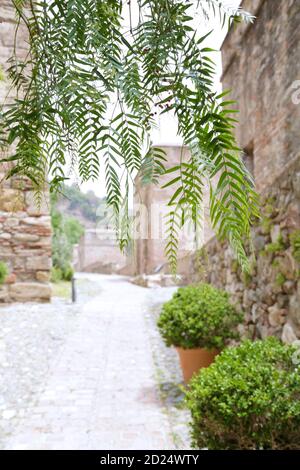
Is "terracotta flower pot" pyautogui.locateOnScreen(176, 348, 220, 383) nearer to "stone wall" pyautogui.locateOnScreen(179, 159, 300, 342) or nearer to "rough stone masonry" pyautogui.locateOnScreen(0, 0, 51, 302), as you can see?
"stone wall" pyautogui.locateOnScreen(179, 159, 300, 342)

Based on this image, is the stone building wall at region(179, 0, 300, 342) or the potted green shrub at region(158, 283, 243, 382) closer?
the stone building wall at region(179, 0, 300, 342)

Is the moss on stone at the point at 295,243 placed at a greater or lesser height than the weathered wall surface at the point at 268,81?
lesser

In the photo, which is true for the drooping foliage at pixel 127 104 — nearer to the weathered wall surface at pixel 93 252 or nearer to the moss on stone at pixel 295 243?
the moss on stone at pixel 295 243

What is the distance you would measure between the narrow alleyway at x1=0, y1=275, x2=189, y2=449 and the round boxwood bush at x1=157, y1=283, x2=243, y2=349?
0.52m

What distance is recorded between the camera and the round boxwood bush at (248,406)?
194cm

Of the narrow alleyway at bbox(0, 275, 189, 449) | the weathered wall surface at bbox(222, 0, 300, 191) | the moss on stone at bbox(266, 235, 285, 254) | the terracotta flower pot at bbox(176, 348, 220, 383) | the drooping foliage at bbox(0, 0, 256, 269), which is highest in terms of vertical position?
the weathered wall surface at bbox(222, 0, 300, 191)

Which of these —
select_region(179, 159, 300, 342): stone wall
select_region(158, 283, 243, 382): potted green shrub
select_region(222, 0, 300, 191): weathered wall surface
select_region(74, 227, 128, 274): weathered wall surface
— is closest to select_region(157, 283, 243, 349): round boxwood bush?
select_region(158, 283, 243, 382): potted green shrub

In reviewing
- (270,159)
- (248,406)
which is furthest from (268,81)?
(248,406)

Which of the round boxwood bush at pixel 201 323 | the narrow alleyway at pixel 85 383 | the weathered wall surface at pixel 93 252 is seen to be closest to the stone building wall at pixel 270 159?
the round boxwood bush at pixel 201 323

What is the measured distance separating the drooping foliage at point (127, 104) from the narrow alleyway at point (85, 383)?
2579 millimetres

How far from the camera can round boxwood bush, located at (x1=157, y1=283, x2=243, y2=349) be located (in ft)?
12.4

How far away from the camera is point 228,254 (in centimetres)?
471
